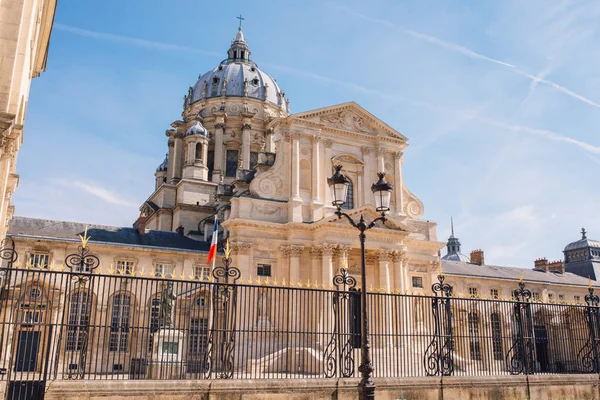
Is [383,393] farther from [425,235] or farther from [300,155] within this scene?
[425,235]

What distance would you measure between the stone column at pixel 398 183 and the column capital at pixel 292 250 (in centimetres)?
796

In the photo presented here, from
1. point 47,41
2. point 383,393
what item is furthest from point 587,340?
point 47,41

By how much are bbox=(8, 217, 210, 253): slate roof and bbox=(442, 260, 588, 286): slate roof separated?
21.1 meters

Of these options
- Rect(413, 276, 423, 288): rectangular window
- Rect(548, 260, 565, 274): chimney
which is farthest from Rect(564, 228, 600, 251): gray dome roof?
Rect(413, 276, 423, 288): rectangular window

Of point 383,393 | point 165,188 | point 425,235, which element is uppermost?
point 165,188

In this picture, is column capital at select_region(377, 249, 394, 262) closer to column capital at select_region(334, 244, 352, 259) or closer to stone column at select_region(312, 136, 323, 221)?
column capital at select_region(334, 244, 352, 259)

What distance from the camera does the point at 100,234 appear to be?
120 ft

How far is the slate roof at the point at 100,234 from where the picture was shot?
3416 cm

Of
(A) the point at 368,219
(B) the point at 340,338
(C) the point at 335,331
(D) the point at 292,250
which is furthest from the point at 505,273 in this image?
(C) the point at 335,331

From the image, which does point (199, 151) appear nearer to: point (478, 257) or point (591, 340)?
point (478, 257)

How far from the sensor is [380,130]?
40.4 meters

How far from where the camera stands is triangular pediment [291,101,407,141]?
38.3 metres

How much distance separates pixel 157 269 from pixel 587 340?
2602cm

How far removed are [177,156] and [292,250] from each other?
24.8m
